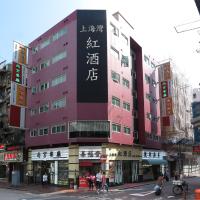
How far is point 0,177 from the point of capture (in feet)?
192

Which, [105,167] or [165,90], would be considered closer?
[105,167]

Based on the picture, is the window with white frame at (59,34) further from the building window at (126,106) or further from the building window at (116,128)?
the building window at (116,128)

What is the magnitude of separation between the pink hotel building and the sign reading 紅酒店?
0.12 metres

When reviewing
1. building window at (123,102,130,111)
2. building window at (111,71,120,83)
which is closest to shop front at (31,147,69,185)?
building window at (123,102,130,111)

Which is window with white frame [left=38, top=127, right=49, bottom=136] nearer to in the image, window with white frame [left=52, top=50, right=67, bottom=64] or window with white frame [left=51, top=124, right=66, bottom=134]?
window with white frame [left=51, top=124, right=66, bottom=134]

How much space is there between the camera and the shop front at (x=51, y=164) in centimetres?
4159

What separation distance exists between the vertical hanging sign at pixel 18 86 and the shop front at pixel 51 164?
549 centimetres

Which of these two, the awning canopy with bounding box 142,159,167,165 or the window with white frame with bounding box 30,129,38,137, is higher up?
the window with white frame with bounding box 30,129,38,137

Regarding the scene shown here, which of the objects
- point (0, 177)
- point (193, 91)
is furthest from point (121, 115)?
point (193, 91)

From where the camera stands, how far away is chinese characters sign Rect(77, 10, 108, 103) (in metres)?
41.0

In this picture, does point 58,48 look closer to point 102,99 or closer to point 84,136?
point 102,99

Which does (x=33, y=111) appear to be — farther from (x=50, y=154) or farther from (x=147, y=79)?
(x=147, y=79)

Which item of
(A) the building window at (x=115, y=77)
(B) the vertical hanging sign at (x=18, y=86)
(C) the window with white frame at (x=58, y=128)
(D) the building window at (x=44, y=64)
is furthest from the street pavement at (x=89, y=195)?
(D) the building window at (x=44, y=64)

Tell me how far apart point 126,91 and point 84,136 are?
1095cm
